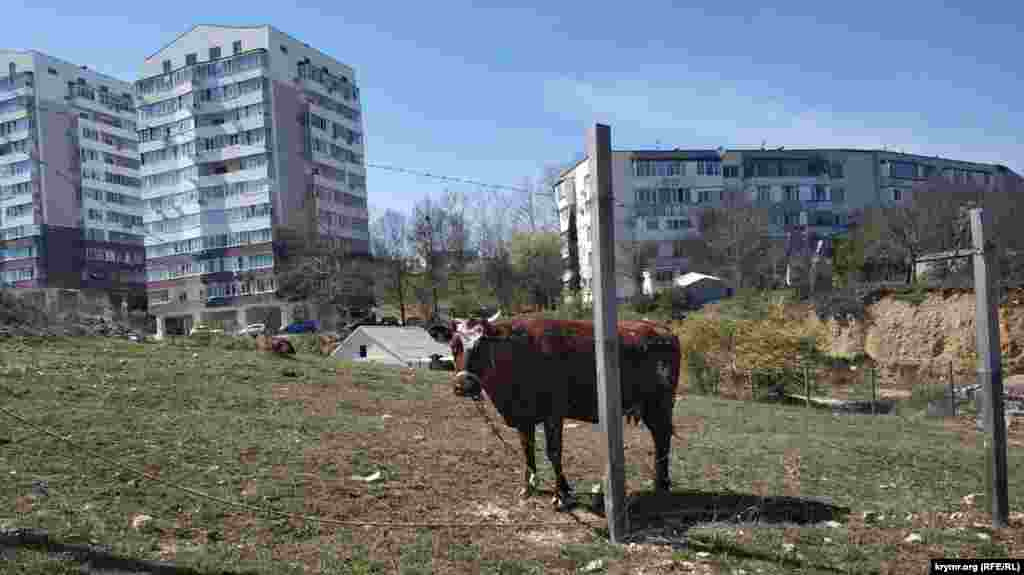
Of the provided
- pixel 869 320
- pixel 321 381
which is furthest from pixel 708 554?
pixel 869 320

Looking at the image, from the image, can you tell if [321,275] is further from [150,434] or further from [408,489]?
[408,489]

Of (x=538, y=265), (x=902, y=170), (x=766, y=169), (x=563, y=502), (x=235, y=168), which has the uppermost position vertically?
(x=235, y=168)

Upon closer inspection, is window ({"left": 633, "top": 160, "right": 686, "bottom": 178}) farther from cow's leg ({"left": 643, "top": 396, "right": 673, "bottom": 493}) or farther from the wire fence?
cow's leg ({"left": 643, "top": 396, "right": 673, "bottom": 493})

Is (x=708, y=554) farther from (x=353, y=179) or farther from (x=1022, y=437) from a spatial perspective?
(x=353, y=179)

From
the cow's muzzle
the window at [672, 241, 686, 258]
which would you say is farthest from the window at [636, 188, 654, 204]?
the cow's muzzle

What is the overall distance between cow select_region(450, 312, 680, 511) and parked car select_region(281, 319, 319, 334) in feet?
198

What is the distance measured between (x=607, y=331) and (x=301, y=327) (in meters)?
66.0

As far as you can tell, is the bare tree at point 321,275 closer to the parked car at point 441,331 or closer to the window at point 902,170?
the window at point 902,170

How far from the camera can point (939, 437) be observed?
733 inches

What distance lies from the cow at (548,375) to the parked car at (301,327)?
60.3 m

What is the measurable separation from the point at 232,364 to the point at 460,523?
13929 mm

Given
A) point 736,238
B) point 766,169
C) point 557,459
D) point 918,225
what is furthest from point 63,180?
point 557,459

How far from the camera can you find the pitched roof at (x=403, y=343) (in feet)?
121

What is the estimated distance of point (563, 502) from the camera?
8.70m
